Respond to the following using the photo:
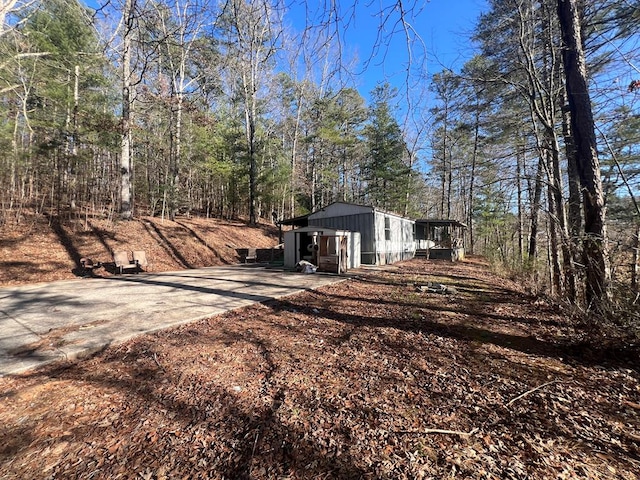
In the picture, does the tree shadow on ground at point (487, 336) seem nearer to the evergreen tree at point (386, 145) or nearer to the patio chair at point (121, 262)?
the patio chair at point (121, 262)

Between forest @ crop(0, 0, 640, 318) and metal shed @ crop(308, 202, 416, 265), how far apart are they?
4716 millimetres

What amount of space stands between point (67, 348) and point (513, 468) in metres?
4.87

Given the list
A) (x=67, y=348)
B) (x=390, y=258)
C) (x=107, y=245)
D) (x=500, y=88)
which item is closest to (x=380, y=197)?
(x=390, y=258)

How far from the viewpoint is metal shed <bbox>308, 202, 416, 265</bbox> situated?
1445 cm

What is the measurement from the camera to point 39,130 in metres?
11.9

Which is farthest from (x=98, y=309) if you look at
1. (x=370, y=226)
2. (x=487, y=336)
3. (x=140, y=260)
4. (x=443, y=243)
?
(x=443, y=243)

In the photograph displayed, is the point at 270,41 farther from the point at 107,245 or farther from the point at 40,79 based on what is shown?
the point at 40,79

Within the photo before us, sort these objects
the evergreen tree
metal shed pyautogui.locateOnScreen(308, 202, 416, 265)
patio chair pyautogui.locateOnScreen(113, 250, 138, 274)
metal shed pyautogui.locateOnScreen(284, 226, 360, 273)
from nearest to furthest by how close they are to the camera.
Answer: patio chair pyautogui.locateOnScreen(113, 250, 138, 274) < metal shed pyautogui.locateOnScreen(284, 226, 360, 273) < metal shed pyautogui.locateOnScreen(308, 202, 416, 265) < the evergreen tree

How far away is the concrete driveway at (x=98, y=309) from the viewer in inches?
138

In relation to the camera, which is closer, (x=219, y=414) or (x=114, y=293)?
(x=219, y=414)

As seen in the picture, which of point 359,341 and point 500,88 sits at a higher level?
point 500,88

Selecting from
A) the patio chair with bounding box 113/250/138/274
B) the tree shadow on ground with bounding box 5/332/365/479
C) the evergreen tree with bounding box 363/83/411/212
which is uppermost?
the evergreen tree with bounding box 363/83/411/212

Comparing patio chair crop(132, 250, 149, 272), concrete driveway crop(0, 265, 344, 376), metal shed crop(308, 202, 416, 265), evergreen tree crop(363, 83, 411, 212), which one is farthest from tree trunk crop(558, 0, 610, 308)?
evergreen tree crop(363, 83, 411, 212)

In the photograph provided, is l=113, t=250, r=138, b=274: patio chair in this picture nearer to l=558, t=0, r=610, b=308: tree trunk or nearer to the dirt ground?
the dirt ground
